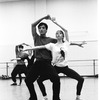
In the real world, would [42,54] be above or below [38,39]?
below

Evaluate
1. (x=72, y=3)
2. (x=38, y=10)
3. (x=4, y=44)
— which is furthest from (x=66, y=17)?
(x=4, y=44)

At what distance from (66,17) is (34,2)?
1.92 m

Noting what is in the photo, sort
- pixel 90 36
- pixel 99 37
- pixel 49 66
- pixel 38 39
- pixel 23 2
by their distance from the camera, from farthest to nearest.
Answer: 1. pixel 23 2
2. pixel 90 36
3. pixel 38 39
4. pixel 49 66
5. pixel 99 37

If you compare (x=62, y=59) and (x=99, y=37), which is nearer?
(x=99, y=37)

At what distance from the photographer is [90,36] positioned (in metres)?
11.5

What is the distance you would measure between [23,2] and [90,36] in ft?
13.4

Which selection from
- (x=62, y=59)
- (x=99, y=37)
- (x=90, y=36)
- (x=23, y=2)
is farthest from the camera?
(x=23, y=2)

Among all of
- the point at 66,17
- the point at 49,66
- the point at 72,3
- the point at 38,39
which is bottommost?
the point at 49,66

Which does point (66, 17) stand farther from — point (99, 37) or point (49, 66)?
point (99, 37)

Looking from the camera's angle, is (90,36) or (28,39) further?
(28,39)

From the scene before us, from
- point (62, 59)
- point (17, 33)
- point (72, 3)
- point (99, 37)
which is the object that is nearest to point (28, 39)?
point (17, 33)

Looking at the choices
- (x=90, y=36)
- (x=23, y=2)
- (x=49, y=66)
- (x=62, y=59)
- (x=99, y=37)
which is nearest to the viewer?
(x=99, y=37)

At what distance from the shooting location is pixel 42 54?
3285 mm

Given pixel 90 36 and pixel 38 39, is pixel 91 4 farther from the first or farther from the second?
pixel 38 39
